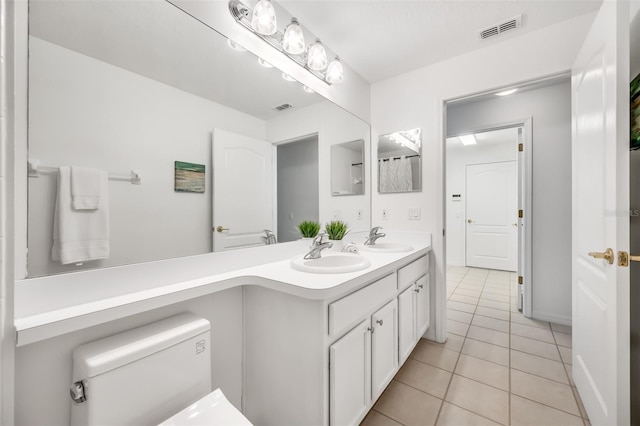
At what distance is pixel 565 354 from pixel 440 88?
2.27 metres

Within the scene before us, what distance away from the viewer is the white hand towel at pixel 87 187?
879 millimetres

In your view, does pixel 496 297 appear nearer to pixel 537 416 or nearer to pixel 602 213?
pixel 537 416

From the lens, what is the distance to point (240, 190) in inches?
56.6

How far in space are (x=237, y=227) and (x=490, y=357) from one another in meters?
2.05

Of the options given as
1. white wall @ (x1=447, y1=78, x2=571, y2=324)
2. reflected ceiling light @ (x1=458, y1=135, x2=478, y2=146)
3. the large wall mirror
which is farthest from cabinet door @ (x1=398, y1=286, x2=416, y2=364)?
reflected ceiling light @ (x1=458, y1=135, x2=478, y2=146)

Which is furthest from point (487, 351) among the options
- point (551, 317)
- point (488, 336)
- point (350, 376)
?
point (350, 376)

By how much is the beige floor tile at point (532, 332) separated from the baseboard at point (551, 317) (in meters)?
0.25

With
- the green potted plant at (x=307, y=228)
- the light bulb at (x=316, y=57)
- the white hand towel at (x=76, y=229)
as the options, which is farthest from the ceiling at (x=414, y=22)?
the white hand towel at (x=76, y=229)

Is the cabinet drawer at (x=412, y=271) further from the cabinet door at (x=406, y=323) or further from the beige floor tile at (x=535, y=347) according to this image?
the beige floor tile at (x=535, y=347)

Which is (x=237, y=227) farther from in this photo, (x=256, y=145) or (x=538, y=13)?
(x=538, y=13)

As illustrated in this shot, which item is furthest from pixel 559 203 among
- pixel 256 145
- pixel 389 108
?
pixel 256 145

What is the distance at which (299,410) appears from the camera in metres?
1.10

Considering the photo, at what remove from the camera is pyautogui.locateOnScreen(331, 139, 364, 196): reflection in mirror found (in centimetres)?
209

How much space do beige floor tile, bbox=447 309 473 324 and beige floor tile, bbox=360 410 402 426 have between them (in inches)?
62.0
